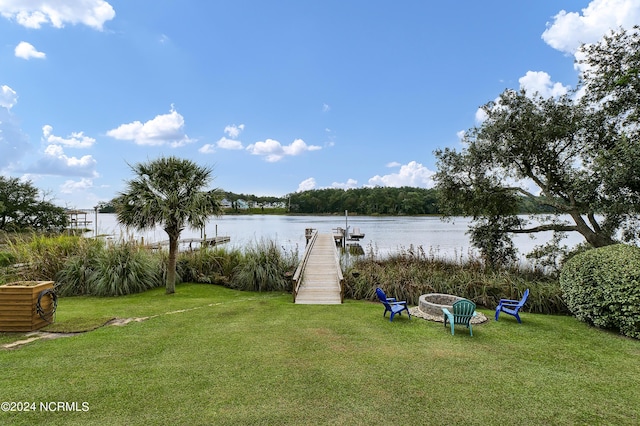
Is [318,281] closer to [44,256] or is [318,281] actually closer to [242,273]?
[242,273]

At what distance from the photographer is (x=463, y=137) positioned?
36.1 ft

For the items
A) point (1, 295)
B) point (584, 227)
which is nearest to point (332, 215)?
point (584, 227)

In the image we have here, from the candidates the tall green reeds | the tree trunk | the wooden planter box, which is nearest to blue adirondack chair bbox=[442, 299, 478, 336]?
the tall green reeds

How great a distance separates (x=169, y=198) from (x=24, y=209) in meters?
29.2

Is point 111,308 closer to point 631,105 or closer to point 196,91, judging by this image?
point 196,91

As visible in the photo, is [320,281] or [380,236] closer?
[320,281]

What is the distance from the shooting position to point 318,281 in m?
10.1

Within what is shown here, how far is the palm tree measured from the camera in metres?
8.43

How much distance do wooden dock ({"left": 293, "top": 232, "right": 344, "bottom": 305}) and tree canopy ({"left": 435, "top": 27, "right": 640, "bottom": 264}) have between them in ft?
16.4

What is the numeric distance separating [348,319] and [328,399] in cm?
318

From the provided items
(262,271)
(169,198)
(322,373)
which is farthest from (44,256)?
(322,373)

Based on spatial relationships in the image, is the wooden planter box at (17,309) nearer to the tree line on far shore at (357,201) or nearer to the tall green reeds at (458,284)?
the tall green reeds at (458,284)

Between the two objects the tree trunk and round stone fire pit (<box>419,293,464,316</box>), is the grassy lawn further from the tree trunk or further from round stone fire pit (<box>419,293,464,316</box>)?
the tree trunk

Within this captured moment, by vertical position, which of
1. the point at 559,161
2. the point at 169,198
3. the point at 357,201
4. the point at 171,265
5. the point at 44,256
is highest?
the point at 357,201
